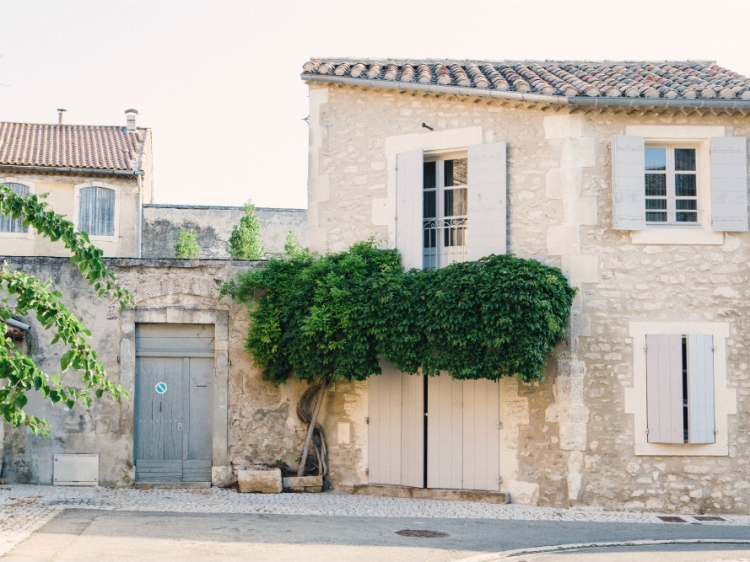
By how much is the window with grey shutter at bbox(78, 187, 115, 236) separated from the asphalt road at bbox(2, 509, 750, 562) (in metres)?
14.4

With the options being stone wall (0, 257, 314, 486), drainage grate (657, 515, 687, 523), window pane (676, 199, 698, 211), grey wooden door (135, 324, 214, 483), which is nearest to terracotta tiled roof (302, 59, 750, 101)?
window pane (676, 199, 698, 211)

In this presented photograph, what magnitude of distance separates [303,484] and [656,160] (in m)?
6.30

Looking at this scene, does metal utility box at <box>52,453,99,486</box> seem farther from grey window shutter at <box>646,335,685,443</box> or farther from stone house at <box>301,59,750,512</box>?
grey window shutter at <box>646,335,685,443</box>

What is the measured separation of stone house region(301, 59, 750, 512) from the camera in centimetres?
1144

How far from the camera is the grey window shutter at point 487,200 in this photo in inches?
468

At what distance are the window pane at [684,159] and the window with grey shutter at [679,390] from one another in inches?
86.8

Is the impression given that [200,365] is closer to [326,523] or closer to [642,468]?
[326,523]

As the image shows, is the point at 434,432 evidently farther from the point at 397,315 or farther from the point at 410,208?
the point at 410,208

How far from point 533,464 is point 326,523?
3.03 meters

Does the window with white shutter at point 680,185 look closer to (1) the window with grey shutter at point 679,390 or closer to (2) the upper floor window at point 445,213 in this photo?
(1) the window with grey shutter at point 679,390

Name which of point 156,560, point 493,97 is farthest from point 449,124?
point 156,560

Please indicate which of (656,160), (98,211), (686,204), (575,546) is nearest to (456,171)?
(656,160)

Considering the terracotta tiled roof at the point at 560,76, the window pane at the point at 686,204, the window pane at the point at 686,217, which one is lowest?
the window pane at the point at 686,217

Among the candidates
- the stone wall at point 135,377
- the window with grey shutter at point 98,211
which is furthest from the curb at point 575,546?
the window with grey shutter at point 98,211
